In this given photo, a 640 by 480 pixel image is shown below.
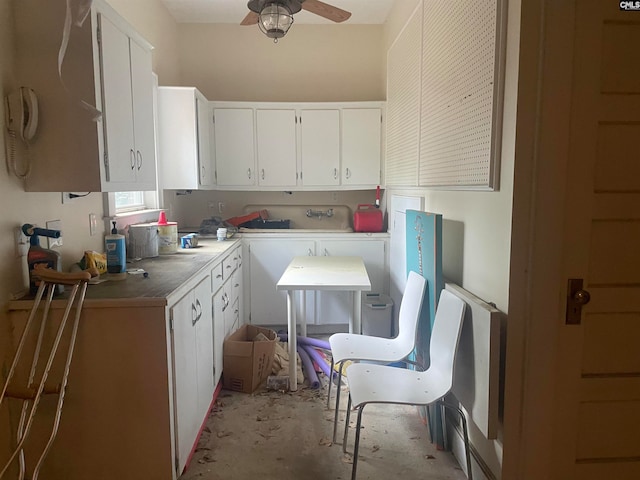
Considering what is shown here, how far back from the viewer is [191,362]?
223 cm

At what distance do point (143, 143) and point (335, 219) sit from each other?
2549mm

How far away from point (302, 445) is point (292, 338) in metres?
0.70

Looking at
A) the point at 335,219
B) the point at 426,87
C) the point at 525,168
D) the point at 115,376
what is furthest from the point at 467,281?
the point at 335,219

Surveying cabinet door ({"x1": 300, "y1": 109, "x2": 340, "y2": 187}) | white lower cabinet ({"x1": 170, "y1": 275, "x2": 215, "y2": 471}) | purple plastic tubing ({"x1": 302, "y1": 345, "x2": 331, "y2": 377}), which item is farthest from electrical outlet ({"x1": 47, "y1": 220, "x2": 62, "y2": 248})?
cabinet door ({"x1": 300, "y1": 109, "x2": 340, "y2": 187})

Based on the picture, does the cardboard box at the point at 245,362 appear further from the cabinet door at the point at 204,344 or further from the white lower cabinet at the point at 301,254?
the white lower cabinet at the point at 301,254

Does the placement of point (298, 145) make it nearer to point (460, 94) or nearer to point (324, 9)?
point (324, 9)

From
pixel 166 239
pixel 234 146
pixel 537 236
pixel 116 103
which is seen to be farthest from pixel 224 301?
pixel 537 236

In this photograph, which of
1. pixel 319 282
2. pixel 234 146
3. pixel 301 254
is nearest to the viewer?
pixel 319 282

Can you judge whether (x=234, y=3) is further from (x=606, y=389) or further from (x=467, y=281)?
(x=606, y=389)

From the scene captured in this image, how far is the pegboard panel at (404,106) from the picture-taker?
294cm

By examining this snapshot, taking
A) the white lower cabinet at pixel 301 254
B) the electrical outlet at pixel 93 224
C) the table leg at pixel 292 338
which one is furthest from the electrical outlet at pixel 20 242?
the white lower cabinet at pixel 301 254

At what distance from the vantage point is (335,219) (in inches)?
186

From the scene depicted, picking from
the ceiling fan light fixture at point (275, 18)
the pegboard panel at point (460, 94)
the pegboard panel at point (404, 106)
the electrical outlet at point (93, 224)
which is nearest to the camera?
the pegboard panel at point (460, 94)

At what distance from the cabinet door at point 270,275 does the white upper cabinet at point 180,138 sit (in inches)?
33.7
